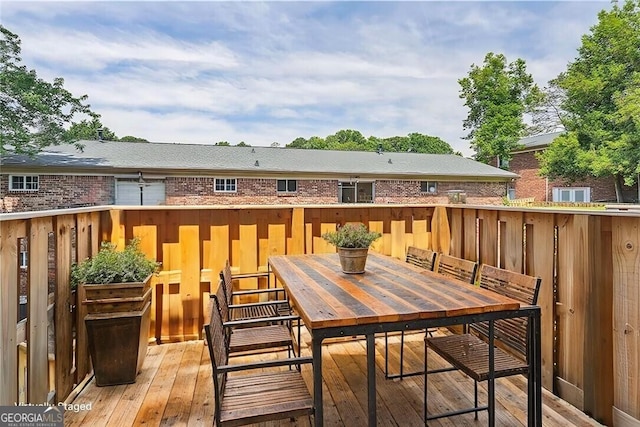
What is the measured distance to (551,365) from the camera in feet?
7.97

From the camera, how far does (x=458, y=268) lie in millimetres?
2553

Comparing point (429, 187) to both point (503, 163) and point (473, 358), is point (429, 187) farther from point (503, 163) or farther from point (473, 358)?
point (473, 358)

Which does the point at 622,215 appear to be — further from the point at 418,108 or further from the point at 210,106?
the point at 418,108

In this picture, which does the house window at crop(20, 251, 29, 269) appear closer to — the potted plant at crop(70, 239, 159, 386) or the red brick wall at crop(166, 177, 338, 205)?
the potted plant at crop(70, 239, 159, 386)

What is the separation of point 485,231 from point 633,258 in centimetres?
126

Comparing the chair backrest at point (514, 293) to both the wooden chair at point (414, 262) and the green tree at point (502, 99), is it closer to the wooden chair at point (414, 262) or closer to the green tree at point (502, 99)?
the wooden chair at point (414, 262)

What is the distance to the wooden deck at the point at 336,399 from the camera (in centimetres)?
210

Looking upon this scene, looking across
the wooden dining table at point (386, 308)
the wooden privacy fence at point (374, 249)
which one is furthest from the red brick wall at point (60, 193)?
the wooden dining table at point (386, 308)

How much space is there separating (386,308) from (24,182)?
13.3 meters

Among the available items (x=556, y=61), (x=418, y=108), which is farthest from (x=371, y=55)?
(x=556, y=61)

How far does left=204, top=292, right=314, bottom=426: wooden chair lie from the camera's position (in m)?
1.42

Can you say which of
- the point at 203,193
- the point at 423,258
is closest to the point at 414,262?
the point at 423,258

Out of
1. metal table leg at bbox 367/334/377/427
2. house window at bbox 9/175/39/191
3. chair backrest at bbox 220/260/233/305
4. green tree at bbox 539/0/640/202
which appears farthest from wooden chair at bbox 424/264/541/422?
green tree at bbox 539/0/640/202

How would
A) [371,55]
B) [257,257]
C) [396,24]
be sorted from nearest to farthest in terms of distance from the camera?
[257,257]
[396,24]
[371,55]
